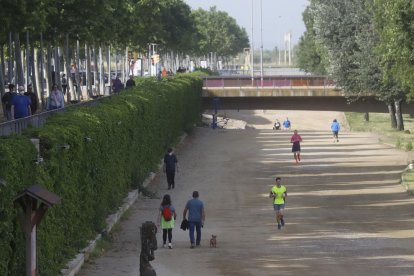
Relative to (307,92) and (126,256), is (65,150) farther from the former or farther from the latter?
(307,92)

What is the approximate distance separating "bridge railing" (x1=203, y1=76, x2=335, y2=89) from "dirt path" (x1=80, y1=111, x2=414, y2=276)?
1429cm

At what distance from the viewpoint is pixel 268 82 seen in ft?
278

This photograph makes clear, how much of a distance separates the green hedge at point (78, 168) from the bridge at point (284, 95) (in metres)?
35.2

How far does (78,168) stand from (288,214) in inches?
455

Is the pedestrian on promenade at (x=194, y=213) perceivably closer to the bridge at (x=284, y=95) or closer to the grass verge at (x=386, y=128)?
the grass verge at (x=386, y=128)

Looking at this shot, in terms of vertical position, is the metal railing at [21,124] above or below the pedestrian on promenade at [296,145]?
above

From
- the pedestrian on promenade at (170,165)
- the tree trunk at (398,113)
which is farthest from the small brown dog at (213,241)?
the tree trunk at (398,113)

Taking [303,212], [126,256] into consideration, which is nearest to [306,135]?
[303,212]

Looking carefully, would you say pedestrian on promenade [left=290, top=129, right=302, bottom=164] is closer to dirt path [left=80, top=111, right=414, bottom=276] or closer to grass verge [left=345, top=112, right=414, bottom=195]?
dirt path [left=80, top=111, right=414, bottom=276]

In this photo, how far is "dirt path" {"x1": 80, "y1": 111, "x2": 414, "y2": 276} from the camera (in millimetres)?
27016

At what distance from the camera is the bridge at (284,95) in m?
82.6

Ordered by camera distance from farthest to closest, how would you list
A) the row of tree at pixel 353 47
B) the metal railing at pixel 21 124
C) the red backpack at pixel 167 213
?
1. the row of tree at pixel 353 47
2. the red backpack at pixel 167 213
3. the metal railing at pixel 21 124

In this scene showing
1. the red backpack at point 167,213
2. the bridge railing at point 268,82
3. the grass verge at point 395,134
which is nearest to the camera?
the red backpack at point 167,213

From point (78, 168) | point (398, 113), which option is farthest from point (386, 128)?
point (78, 168)
